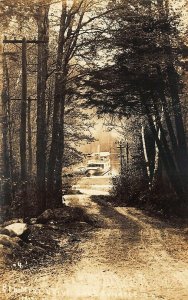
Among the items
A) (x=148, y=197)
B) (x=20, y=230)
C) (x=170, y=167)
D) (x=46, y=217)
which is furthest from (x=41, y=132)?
(x=20, y=230)

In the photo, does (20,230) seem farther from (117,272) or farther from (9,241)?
(117,272)

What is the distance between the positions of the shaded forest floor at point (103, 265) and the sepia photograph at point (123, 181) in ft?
0.08

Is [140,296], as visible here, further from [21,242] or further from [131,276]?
[21,242]

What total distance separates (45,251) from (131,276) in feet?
8.74

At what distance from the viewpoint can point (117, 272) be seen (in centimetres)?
961

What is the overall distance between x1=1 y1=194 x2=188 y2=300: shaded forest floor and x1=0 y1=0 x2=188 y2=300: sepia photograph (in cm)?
3

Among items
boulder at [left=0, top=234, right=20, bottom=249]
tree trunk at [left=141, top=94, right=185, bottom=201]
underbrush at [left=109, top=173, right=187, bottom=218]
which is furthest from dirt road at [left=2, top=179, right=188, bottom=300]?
tree trunk at [left=141, top=94, right=185, bottom=201]

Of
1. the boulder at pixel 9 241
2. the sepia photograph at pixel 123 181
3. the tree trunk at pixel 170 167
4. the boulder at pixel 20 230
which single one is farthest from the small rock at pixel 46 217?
Result: the tree trunk at pixel 170 167

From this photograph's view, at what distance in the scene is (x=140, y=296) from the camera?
26.3 feet

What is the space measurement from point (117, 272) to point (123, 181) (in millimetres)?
15615

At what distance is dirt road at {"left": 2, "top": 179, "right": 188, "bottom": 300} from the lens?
8156 millimetres

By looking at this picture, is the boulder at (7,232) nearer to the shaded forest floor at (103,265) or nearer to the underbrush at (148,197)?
the shaded forest floor at (103,265)

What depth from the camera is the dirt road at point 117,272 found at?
26.8ft

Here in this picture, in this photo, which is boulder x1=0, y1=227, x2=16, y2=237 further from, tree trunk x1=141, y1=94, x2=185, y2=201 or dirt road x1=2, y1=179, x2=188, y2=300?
tree trunk x1=141, y1=94, x2=185, y2=201
